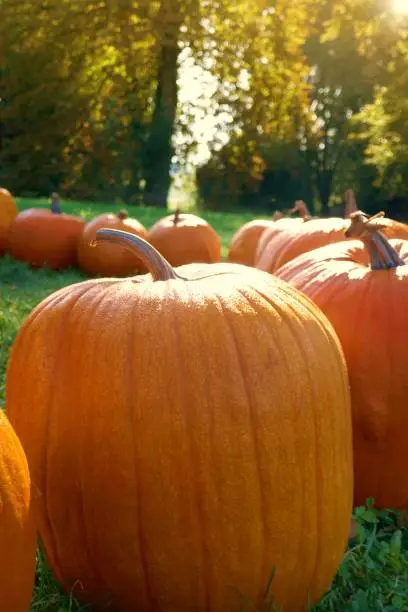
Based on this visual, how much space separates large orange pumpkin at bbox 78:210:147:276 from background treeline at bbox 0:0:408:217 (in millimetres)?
13507

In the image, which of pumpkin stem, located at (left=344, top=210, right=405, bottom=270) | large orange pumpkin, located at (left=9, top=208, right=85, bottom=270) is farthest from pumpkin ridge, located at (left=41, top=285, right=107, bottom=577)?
large orange pumpkin, located at (left=9, top=208, right=85, bottom=270)

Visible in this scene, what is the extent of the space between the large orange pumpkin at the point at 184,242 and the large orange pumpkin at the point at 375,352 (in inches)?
203

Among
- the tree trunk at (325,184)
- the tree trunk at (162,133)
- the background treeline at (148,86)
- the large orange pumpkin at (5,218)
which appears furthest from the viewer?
the tree trunk at (325,184)

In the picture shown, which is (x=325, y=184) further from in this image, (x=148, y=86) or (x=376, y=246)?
(x=376, y=246)

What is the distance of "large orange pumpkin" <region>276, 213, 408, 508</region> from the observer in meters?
2.52

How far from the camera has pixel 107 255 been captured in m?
7.86

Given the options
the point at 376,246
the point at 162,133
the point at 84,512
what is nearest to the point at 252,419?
the point at 84,512

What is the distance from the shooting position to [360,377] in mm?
2527

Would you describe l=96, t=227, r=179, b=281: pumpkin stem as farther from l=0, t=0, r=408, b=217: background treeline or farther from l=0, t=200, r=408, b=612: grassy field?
l=0, t=0, r=408, b=217: background treeline

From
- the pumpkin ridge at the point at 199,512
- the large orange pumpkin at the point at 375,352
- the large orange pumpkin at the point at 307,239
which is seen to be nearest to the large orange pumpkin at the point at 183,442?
the pumpkin ridge at the point at 199,512

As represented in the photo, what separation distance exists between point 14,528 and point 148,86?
75.0 feet

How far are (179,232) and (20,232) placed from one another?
154 centimetres

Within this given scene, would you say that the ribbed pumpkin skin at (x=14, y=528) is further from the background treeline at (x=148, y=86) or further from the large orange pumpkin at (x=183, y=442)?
the background treeline at (x=148, y=86)

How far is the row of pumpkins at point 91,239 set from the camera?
25.9ft
